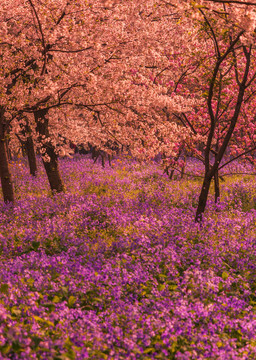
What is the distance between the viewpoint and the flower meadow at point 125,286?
4.40 m

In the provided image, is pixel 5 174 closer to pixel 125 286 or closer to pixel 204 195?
pixel 204 195

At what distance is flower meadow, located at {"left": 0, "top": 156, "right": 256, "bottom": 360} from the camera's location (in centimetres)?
440

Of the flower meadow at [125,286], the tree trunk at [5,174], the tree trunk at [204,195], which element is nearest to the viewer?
the flower meadow at [125,286]

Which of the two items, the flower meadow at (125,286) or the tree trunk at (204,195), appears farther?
the tree trunk at (204,195)

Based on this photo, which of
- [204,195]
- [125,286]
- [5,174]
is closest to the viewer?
[125,286]

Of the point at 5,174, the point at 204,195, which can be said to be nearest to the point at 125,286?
the point at 204,195

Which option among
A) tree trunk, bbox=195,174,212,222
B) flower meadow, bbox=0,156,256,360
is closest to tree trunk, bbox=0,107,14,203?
flower meadow, bbox=0,156,256,360

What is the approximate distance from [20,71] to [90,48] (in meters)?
3.08

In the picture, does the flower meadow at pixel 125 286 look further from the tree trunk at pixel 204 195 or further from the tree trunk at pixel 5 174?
the tree trunk at pixel 5 174

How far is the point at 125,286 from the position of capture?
6.26 metres

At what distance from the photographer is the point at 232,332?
5.34 meters

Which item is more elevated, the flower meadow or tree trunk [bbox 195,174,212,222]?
tree trunk [bbox 195,174,212,222]

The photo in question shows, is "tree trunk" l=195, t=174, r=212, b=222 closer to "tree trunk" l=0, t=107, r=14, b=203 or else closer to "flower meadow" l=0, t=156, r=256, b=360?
"flower meadow" l=0, t=156, r=256, b=360

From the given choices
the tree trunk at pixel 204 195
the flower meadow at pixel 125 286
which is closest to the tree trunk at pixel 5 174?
the flower meadow at pixel 125 286
